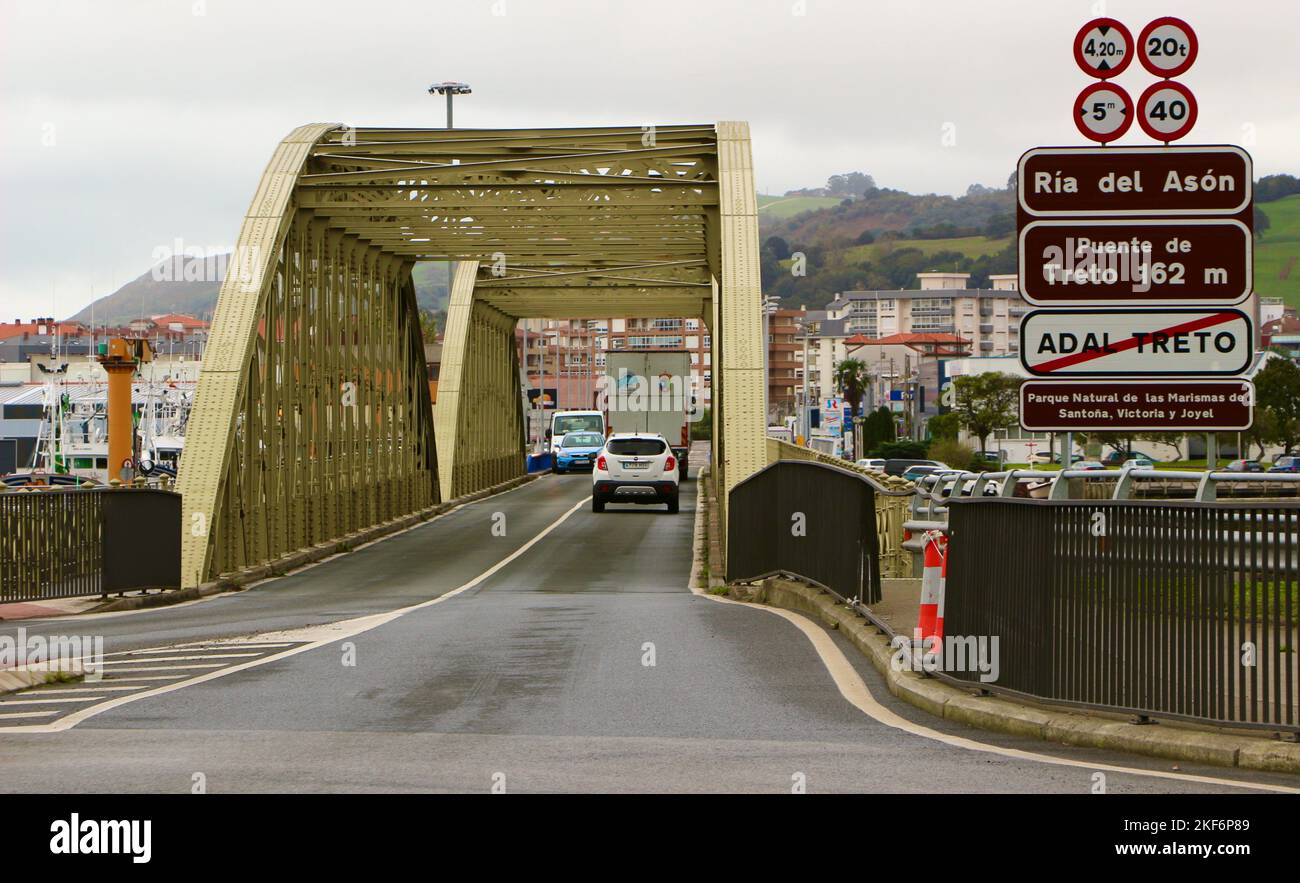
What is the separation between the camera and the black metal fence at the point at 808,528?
569 inches

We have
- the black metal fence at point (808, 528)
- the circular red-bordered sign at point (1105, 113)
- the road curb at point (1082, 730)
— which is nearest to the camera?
the road curb at point (1082, 730)

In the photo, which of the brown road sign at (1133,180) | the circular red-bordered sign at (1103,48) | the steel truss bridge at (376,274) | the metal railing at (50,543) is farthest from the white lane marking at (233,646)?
the circular red-bordered sign at (1103,48)

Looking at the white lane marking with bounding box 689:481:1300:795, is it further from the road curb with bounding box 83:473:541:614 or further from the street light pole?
the street light pole

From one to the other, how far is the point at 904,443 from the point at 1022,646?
80.7m

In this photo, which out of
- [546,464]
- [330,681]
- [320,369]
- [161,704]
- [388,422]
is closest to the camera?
[161,704]

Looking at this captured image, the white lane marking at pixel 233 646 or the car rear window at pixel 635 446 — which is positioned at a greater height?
the car rear window at pixel 635 446

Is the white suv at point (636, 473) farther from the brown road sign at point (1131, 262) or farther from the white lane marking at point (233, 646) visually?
the brown road sign at point (1131, 262)

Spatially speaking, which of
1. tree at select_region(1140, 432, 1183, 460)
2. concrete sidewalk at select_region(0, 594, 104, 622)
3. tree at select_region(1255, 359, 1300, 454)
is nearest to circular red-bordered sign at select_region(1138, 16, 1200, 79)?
tree at select_region(1140, 432, 1183, 460)

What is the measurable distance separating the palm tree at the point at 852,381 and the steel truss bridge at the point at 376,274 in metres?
83.4

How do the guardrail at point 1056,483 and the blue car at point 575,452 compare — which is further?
the blue car at point 575,452

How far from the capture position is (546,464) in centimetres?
7250

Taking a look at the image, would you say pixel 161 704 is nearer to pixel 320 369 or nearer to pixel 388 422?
pixel 320 369


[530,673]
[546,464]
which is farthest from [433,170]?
[546,464]

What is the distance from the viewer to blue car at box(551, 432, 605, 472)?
2677 inches
